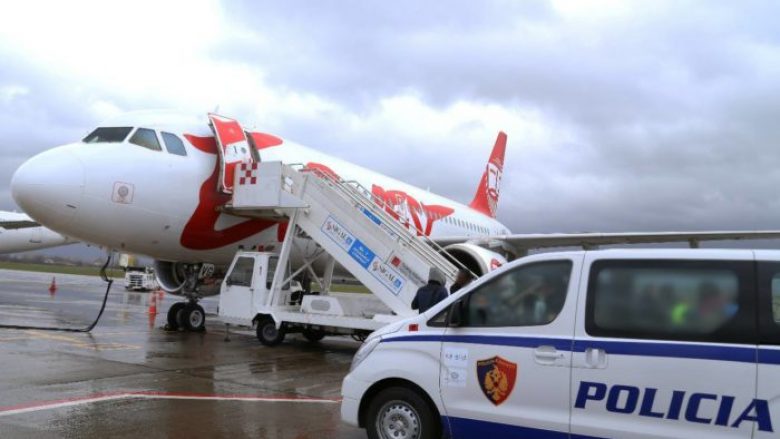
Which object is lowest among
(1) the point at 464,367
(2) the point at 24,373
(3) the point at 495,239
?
(2) the point at 24,373

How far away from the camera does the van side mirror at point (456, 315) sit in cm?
490

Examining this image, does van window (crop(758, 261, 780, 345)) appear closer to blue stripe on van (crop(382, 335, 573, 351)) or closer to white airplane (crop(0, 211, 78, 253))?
blue stripe on van (crop(382, 335, 573, 351))

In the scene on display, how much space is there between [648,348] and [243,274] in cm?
970

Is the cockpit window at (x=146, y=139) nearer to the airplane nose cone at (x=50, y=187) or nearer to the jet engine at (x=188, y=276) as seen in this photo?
the airplane nose cone at (x=50, y=187)

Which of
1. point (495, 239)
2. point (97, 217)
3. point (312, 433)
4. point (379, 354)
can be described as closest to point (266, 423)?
point (312, 433)

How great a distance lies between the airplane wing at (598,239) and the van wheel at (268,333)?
576 centimetres

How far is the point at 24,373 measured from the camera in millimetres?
8039

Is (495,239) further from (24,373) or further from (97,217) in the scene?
(24,373)

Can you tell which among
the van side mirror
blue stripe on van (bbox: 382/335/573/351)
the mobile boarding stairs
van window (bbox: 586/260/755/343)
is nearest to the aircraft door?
the mobile boarding stairs

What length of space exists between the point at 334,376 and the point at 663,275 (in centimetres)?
588

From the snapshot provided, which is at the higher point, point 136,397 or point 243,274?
point 243,274

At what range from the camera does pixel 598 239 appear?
699 inches

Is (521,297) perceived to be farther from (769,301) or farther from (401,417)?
(769,301)

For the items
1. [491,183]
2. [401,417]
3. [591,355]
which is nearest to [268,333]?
[401,417]
